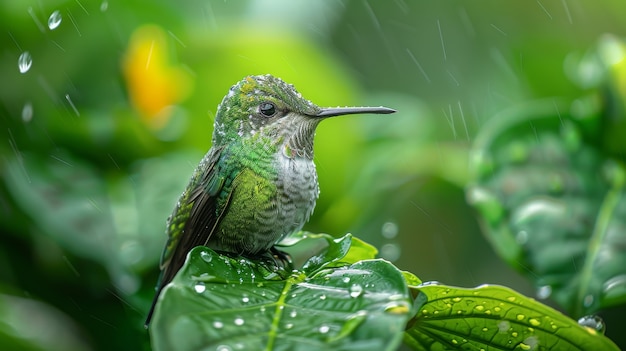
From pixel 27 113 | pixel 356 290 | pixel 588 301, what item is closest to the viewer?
pixel 356 290

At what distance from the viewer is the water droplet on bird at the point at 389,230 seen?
9.62ft

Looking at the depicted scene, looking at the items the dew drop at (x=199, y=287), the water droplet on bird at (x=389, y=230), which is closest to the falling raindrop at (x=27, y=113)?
the water droplet on bird at (x=389, y=230)

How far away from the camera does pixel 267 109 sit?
1618mm

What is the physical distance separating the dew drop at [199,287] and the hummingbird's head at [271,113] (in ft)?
1.81

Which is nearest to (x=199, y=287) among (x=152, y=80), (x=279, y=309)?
(x=279, y=309)

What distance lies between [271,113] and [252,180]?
6.3 inches

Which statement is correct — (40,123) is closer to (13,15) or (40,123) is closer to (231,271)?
(13,15)

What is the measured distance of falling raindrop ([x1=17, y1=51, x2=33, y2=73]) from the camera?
8.15 ft

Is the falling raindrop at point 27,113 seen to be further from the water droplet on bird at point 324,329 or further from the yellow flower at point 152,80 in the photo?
the water droplet on bird at point 324,329

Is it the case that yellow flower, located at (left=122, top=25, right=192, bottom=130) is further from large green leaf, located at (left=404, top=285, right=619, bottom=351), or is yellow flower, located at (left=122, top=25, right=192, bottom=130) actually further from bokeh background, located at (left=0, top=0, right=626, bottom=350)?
large green leaf, located at (left=404, top=285, right=619, bottom=351)

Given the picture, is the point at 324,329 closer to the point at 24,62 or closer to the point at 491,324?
the point at 491,324

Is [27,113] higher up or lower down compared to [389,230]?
higher up

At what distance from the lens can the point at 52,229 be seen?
226cm

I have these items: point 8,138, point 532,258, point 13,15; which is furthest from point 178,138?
point 532,258
